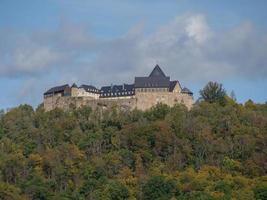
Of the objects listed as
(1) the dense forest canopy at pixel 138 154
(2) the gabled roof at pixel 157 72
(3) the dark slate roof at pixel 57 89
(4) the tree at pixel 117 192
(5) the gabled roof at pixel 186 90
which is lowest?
(4) the tree at pixel 117 192

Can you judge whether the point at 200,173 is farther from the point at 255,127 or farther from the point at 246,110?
the point at 246,110

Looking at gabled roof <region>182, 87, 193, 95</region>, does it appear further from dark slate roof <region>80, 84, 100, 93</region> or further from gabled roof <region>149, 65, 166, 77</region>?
dark slate roof <region>80, 84, 100, 93</region>

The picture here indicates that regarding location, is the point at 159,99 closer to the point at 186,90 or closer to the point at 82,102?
the point at 186,90

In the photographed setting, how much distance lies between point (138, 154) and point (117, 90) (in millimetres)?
13235

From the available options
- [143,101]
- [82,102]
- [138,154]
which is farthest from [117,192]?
[82,102]

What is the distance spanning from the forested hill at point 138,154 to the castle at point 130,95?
1.49m

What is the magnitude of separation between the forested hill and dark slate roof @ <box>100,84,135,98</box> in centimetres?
333

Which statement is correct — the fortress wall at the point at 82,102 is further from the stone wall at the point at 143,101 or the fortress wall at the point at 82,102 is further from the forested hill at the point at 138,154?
the forested hill at the point at 138,154

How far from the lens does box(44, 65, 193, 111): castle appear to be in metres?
92.7

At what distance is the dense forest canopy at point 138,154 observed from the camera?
7600 centimetres

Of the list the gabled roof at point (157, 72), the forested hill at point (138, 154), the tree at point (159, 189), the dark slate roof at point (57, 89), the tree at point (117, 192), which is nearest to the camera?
the tree at point (117, 192)

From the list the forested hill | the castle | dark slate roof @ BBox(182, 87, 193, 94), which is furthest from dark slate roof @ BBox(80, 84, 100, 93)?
dark slate roof @ BBox(182, 87, 193, 94)

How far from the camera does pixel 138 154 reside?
8406 centimetres

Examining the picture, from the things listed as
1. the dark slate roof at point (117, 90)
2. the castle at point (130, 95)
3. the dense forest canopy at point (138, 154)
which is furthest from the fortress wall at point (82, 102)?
the dark slate roof at point (117, 90)
